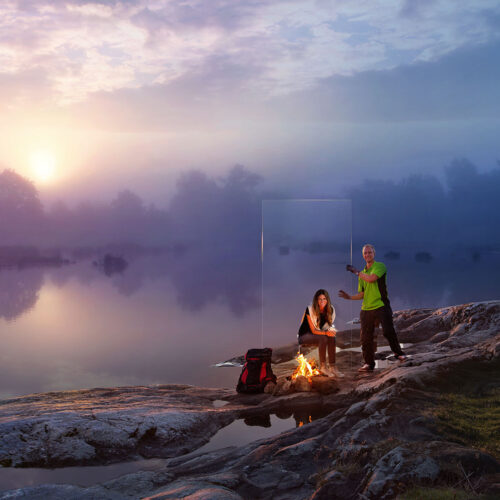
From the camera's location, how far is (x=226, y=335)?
26406 mm

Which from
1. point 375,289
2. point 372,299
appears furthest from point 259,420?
point 375,289

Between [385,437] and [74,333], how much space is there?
2667 centimetres

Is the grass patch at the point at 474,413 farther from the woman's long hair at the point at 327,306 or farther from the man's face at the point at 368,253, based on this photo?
the woman's long hair at the point at 327,306

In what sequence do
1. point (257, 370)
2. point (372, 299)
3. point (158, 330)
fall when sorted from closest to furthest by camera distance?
point (372, 299) < point (257, 370) < point (158, 330)

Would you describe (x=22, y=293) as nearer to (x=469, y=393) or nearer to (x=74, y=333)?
(x=74, y=333)

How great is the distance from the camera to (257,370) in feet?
35.7

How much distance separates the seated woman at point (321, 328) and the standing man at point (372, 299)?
62 cm

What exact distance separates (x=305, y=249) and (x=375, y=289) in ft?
12.0

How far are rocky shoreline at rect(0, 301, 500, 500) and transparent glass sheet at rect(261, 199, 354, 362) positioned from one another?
3030 millimetres

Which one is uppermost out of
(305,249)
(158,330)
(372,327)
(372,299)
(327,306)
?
(305,249)

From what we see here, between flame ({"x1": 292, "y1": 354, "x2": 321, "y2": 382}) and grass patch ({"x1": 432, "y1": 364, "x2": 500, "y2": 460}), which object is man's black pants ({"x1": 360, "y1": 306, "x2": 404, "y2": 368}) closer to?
flame ({"x1": 292, "y1": 354, "x2": 321, "y2": 382})

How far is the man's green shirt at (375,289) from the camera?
1019cm

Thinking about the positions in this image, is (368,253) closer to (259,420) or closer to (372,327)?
(372,327)

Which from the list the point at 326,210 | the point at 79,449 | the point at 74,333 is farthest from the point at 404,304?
the point at 79,449
